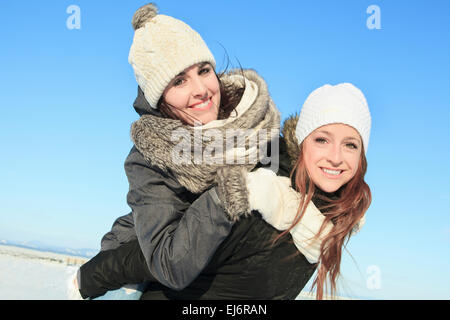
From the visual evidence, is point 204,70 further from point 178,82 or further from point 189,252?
point 189,252

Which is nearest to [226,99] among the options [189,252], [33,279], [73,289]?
[189,252]

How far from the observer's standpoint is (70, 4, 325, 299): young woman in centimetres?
245

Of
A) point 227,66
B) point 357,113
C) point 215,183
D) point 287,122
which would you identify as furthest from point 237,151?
point 227,66

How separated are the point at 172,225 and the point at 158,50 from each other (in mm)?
1221

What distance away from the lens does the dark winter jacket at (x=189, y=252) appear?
7.99ft

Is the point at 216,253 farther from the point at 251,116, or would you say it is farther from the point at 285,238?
the point at 251,116

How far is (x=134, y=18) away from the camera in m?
3.19

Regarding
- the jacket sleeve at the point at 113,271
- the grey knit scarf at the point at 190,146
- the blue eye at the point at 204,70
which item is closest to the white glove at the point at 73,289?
the jacket sleeve at the point at 113,271

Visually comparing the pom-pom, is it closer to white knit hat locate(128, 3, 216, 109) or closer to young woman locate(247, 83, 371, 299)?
white knit hat locate(128, 3, 216, 109)

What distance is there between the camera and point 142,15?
316 cm

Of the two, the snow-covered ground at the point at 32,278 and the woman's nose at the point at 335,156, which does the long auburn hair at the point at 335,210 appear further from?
the snow-covered ground at the point at 32,278

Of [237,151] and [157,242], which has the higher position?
[237,151]
